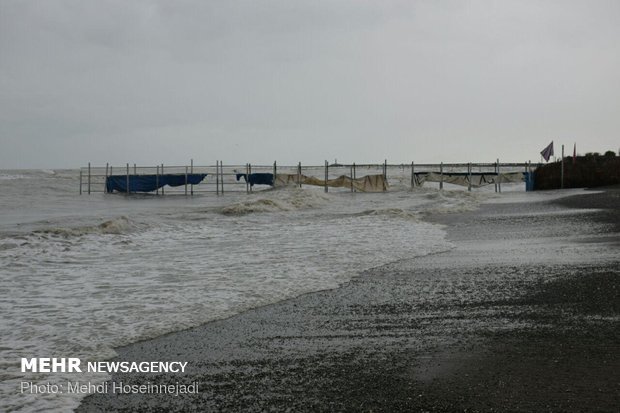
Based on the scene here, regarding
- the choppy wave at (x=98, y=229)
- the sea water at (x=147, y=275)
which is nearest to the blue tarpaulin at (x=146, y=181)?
the sea water at (x=147, y=275)

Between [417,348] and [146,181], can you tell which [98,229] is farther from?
[146,181]

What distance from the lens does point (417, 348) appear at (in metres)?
4.14

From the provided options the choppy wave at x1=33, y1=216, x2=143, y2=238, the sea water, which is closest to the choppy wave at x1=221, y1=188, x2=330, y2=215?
the sea water

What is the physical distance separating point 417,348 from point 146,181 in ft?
133

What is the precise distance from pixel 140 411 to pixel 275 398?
30.5 inches

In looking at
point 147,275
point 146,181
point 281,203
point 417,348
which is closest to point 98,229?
point 147,275

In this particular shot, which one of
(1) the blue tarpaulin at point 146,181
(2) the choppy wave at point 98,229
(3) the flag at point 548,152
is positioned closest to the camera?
(2) the choppy wave at point 98,229

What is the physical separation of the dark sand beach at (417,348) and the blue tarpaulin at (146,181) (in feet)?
115

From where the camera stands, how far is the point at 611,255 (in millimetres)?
8125

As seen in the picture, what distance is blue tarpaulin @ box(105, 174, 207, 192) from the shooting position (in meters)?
40.8

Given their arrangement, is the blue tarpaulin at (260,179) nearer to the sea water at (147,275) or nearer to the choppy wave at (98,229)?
the sea water at (147,275)

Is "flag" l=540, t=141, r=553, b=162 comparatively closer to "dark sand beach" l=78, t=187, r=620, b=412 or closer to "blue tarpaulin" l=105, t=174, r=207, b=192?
"blue tarpaulin" l=105, t=174, r=207, b=192

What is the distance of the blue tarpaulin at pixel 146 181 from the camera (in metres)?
40.8

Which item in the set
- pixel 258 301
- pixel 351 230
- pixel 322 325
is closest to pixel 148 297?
pixel 258 301
